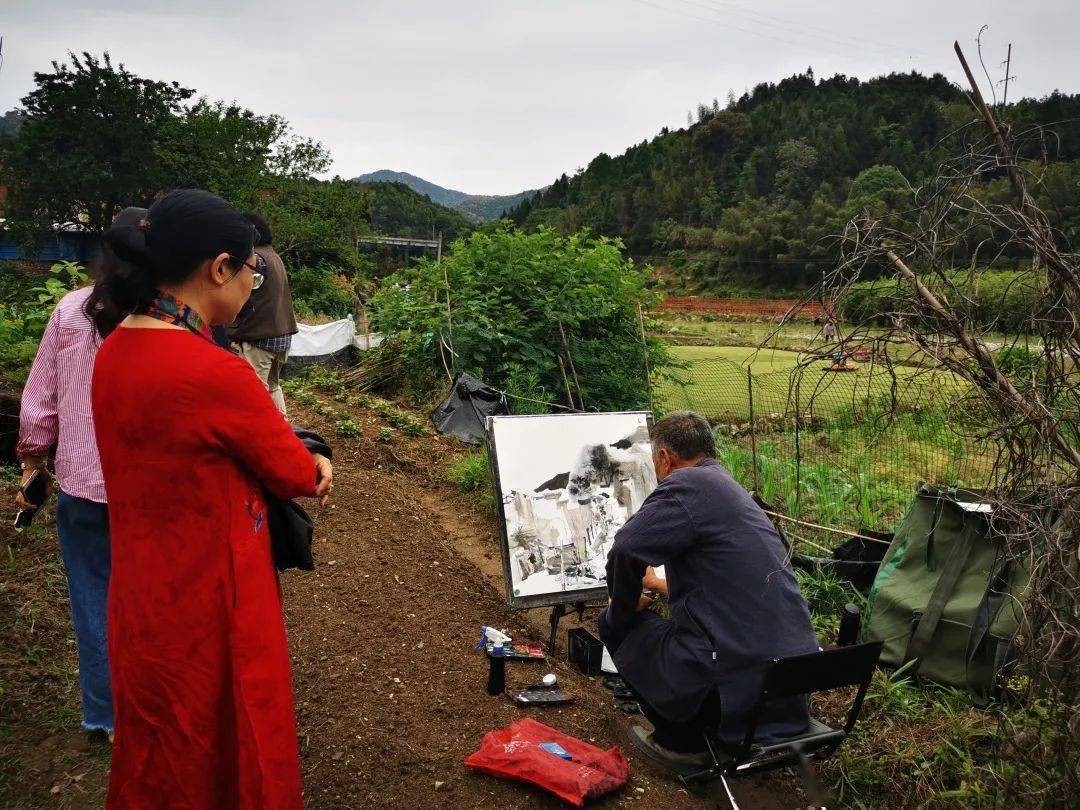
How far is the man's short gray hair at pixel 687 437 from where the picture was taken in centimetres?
294

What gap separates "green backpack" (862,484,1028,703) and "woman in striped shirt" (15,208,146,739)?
350 cm

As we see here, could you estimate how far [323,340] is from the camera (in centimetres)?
1380

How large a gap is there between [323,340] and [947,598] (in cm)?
1187

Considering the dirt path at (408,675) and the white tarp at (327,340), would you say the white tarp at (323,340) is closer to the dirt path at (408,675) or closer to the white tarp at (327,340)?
the white tarp at (327,340)

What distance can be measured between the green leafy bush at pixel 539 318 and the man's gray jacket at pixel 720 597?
18.4 ft

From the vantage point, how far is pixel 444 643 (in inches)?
157

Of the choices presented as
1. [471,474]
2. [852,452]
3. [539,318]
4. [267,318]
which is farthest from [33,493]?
[852,452]

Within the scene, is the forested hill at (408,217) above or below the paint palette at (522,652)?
above

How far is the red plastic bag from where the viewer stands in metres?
2.79

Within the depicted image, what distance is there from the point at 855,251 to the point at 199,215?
1.91 meters

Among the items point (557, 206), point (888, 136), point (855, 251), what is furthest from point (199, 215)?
point (557, 206)

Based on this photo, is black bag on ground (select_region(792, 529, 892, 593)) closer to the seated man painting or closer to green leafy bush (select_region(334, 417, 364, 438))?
the seated man painting

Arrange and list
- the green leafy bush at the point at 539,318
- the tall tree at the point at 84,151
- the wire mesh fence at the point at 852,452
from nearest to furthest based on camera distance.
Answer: the wire mesh fence at the point at 852,452 < the green leafy bush at the point at 539,318 < the tall tree at the point at 84,151

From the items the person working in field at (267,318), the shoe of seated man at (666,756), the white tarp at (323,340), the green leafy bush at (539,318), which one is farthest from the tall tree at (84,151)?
the shoe of seated man at (666,756)
